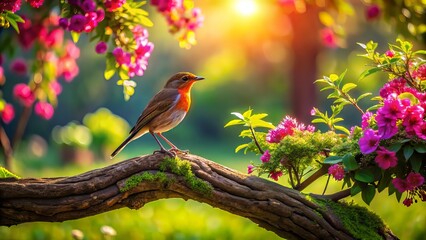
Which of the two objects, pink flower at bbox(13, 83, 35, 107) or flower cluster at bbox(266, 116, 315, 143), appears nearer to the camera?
flower cluster at bbox(266, 116, 315, 143)

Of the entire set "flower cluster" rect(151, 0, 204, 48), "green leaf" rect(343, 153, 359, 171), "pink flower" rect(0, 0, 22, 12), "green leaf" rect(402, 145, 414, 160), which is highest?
"flower cluster" rect(151, 0, 204, 48)

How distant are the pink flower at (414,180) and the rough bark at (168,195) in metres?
0.52

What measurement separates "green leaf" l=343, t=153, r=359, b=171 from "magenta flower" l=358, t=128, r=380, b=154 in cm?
14

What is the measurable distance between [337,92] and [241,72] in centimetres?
1654

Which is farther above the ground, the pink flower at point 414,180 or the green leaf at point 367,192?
the pink flower at point 414,180

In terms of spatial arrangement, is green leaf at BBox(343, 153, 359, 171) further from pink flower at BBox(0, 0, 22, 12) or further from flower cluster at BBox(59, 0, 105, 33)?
pink flower at BBox(0, 0, 22, 12)

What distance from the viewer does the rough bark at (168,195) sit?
155 inches

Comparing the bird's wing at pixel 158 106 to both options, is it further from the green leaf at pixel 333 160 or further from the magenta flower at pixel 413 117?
the magenta flower at pixel 413 117

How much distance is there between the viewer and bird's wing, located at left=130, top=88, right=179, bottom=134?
457cm

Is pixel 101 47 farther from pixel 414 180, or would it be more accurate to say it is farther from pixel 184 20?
pixel 414 180

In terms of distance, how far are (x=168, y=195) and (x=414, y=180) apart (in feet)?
5.16

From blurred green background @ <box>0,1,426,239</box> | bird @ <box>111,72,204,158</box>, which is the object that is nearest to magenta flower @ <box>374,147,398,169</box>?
bird @ <box>111,72,204,158</box>

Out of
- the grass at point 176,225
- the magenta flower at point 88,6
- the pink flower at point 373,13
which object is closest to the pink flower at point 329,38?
the pink flower at point 373,13

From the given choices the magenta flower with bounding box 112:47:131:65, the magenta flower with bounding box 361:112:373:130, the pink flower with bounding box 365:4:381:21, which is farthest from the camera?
the pink flower with bounding box 365:4:381:21
